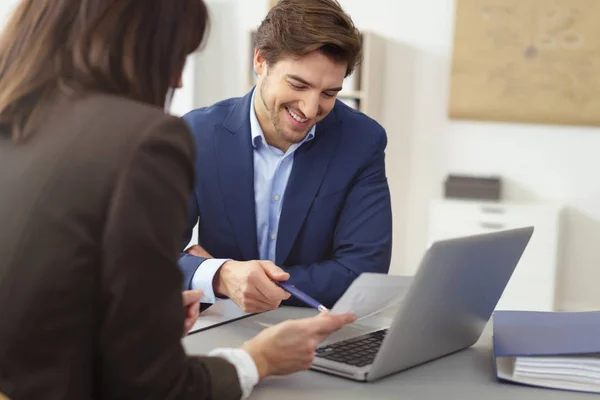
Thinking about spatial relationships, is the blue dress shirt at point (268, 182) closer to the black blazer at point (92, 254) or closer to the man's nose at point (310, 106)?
the man's nose at point (310, 106)

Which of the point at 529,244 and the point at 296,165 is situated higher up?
the point at 296,165

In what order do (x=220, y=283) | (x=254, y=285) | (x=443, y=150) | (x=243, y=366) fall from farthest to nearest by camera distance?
1. (x=443, y=150)
2. (x=220, y=283)
3. (x=254, y=285)
4. (x=243, y=366)

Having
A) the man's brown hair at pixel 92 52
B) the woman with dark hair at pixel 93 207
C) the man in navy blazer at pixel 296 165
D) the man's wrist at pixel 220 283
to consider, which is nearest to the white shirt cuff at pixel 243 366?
the woman with dark hair at pixel 93 207

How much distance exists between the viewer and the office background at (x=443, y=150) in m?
4.61

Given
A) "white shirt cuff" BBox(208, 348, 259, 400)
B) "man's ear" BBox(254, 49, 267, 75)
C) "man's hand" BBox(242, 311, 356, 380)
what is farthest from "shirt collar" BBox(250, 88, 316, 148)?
"white shirt cuff" BBox(208, 348, 259, 400)

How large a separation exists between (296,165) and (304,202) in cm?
10

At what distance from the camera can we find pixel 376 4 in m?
4.90

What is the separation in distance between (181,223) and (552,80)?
3951mm

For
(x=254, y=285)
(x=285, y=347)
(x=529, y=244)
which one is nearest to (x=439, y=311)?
(x=285, y=347)

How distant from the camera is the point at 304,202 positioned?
2.11 m

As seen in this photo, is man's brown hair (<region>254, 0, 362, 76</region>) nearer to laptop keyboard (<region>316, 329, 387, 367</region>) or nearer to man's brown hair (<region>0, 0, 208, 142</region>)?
laptop keyboard (<region>316, 329, 387, 367</region>)

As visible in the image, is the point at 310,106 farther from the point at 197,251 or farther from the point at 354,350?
the point at 354,350

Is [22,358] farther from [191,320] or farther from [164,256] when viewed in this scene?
[191,320]

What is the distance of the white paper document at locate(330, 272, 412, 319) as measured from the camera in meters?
1.36
